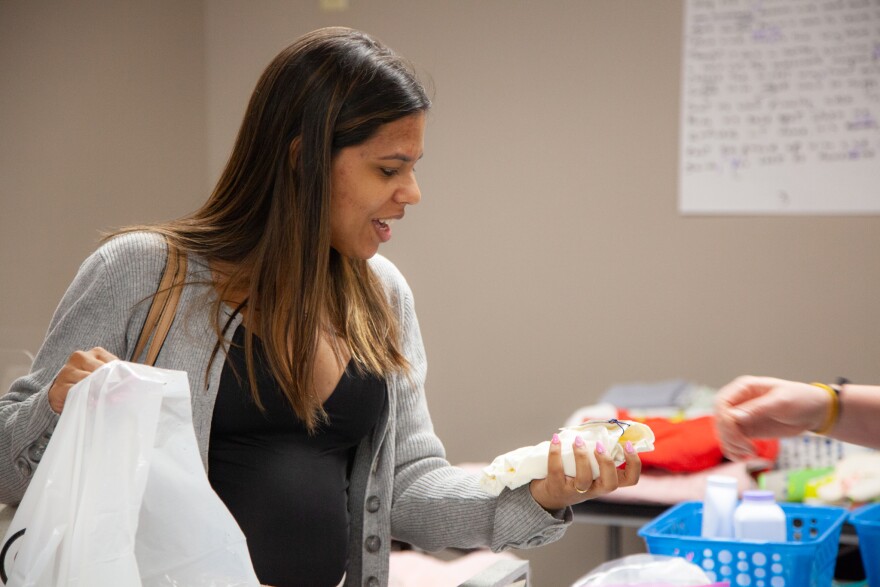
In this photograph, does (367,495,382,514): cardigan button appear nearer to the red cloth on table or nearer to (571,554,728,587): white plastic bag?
(571,554,728,587): white plastic bag

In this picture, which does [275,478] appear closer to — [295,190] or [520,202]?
[295,190]

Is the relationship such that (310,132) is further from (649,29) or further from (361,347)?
(649,29)

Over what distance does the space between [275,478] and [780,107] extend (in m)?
2.31

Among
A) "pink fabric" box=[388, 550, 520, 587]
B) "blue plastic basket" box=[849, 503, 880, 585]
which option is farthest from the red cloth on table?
"blue plastic basket" box=[849, 503, 880, 585]

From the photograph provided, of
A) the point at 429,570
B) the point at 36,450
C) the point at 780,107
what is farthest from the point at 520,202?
the point at 36,450

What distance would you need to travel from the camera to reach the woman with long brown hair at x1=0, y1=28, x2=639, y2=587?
1.32 metres

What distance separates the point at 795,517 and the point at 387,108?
113 centimetres

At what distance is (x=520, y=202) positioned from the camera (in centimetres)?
339

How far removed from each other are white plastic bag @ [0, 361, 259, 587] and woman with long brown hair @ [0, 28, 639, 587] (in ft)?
0.79

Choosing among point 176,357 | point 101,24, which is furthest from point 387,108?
point 101,24

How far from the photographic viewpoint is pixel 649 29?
10.4ft

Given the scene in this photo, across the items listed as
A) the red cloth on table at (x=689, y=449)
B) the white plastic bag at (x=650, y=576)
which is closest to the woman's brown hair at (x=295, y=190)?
the white plastic bag at (x=650, y=576)

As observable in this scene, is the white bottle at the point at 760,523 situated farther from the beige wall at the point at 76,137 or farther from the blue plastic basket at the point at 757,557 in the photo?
the beige wall at the point at 76,137

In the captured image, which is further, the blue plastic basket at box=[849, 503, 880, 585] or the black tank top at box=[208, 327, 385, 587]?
the blue plastic basket at box=[849, 503, 880, 585]
